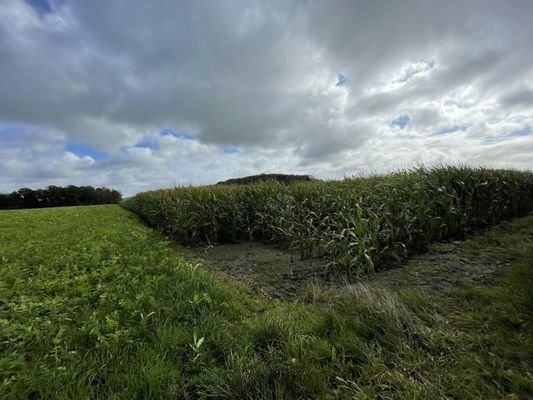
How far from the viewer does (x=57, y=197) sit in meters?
30.5

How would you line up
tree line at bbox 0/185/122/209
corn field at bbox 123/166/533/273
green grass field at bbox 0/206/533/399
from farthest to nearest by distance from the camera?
tree line at bbox 0/185/122/209 < corn field at bbox 123/166/533/273 < green grass field at bbox 0/206/533/399

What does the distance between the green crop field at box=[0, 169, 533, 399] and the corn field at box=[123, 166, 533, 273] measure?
0.22ft

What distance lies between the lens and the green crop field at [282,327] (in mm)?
1677

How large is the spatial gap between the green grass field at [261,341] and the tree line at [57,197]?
31265 millimetres

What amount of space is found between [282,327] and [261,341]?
19 cm

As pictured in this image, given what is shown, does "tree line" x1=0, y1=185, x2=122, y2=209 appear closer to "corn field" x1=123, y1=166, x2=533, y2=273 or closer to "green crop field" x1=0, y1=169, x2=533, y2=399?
"corn field" x1=123, y1=166, x2=533, y2=273

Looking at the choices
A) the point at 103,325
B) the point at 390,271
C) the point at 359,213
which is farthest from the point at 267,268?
the point at 103,325

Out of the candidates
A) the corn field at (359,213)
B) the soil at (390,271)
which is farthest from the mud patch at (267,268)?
the corn field at (359,213)

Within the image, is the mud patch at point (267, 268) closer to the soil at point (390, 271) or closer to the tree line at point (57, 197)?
the soil at point (390, 271)

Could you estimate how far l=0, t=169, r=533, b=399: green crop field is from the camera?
5.50ft

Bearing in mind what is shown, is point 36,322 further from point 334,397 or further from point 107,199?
point 107,199

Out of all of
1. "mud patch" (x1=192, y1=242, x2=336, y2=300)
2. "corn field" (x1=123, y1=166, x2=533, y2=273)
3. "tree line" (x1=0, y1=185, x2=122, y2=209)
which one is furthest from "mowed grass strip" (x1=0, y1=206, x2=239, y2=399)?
"tree line" (x1=0, y1=185, x2=122, y2=209)

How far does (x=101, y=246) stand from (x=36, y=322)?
3.07 m

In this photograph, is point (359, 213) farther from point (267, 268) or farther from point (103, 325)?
point (103, 325)
